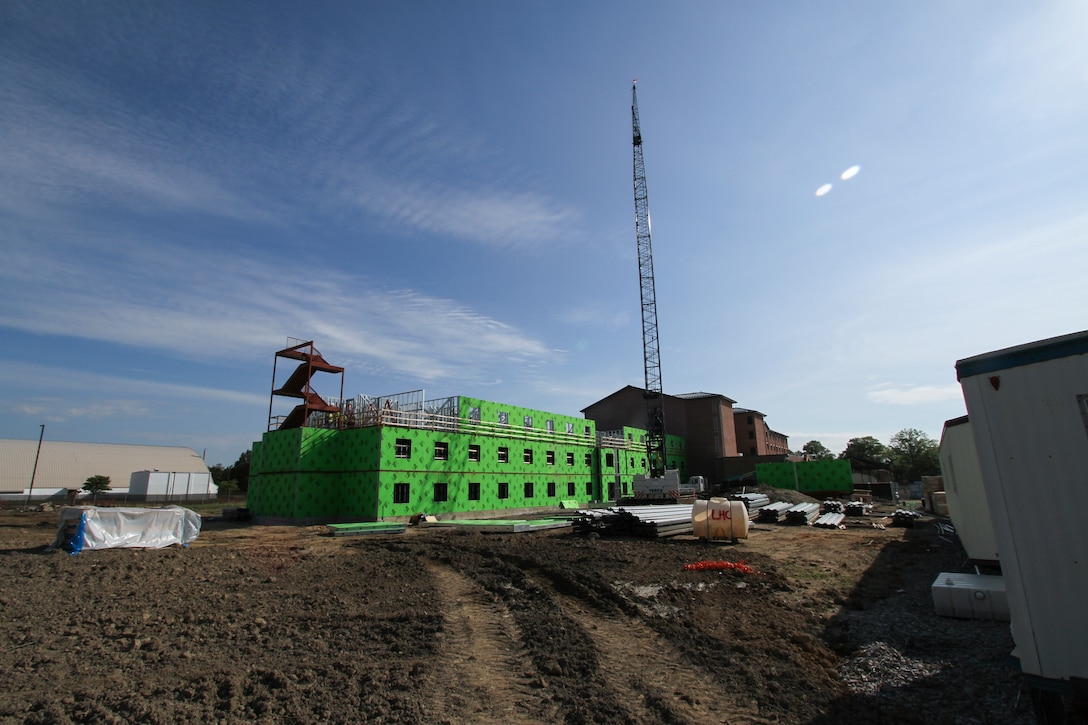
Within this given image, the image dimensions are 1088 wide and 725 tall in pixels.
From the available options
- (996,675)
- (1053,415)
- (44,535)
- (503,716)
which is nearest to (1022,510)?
(1053,415)

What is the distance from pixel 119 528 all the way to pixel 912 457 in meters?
124

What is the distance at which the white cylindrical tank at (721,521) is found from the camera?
19.4 metres

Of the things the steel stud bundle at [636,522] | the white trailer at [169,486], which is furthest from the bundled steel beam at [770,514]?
the white trailer at [169,486]

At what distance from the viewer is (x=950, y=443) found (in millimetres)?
15641

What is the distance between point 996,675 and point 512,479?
34.4 metres

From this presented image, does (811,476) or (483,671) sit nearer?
(483,671)

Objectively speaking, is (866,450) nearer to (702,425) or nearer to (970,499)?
(702,425)

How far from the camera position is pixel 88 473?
74.0 meters

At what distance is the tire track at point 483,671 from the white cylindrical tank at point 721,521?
11.5 meters

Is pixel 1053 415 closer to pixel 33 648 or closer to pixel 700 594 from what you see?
pixel 700 594

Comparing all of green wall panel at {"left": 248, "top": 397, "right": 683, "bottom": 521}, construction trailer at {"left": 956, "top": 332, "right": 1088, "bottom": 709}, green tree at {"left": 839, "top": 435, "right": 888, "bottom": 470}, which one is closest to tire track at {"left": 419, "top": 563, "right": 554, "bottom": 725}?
Answer: construction trailer at {"left": 956, "top": 332, "right": 1088, "bottom": 709}

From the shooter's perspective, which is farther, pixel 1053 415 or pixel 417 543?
pixel 417 543

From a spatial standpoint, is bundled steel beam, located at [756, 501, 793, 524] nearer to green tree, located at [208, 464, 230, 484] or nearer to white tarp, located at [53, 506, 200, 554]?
white tarp, located at [53, 506, 200, 554]

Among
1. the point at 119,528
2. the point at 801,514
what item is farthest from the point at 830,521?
the point at 119,528
